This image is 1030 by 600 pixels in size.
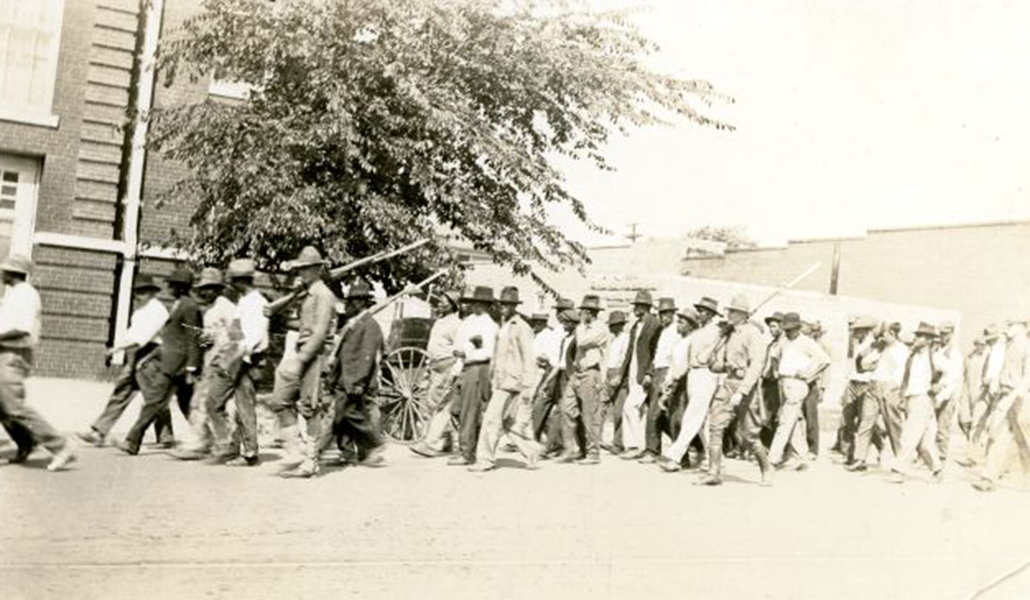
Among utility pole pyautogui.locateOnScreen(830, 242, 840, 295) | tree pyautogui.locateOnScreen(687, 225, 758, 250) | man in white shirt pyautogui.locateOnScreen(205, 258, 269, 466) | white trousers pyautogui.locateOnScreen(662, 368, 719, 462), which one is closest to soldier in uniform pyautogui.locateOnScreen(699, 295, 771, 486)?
white trousers pyautogui.locateOnScreen(662, 368, 719, 462)

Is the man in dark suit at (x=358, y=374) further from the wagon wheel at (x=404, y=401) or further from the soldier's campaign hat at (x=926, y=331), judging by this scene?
the soldier's campaign hat at (x=926, y=331)

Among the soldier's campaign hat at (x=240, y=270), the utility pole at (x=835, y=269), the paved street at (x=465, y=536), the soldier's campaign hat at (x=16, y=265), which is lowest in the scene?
the paved street at (x=465, y=536)

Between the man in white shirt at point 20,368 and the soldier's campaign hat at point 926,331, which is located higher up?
the soldier's campaign hat at point 926,331

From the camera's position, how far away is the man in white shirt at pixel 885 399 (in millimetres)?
11609

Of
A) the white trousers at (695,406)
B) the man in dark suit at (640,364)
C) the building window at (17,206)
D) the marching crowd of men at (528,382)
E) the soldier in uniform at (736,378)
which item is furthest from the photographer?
the building window at (17,206)

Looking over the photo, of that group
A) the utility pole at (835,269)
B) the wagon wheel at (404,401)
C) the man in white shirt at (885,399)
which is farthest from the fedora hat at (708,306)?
the utility pole at (835,269)

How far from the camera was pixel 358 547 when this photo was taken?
6.14 metres

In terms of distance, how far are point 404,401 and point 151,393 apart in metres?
3.37

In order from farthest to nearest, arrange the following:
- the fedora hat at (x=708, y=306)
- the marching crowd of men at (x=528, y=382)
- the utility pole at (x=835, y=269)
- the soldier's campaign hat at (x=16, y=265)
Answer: the utility pole at (x=835, y=269), the fedora hat at (x=708, y=306), the marching crowd of men at (x=528, y=382), the soldier's campaign hat at (x=16, y=265)

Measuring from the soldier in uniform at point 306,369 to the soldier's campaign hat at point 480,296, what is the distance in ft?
6.17

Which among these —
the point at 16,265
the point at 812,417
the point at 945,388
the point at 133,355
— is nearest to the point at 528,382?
the point at 133,355

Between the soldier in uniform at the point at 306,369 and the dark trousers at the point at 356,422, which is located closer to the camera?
the soldier in uniform at the point at 306,369

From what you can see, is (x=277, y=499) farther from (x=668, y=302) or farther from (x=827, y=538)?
(x=668, y=302)

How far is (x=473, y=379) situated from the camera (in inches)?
385
